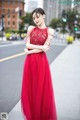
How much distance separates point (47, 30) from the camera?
211 inches

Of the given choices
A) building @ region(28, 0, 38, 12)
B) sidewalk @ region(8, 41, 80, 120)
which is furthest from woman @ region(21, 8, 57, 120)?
building @ region(28, 0, 38, 12)

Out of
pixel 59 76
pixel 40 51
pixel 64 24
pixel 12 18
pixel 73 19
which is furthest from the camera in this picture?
pixel 12 18

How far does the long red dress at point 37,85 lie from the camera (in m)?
5.36

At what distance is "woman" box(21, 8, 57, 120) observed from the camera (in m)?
5.36

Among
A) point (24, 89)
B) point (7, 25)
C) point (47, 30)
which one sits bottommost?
point (7, 25)

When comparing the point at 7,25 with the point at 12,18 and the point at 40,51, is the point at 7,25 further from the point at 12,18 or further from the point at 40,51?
the point at 40,51

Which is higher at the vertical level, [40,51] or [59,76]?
[40,51]

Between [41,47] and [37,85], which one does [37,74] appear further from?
[41,47]

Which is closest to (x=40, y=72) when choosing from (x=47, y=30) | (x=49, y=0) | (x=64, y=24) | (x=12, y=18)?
(x=47, y=30)

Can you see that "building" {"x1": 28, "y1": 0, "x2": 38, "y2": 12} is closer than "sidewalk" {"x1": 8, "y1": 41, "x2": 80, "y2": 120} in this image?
No

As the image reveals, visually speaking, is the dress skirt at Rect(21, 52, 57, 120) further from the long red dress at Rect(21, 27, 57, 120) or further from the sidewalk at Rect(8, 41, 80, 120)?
the sidewalk at Rect(8, 41, 80, 120)

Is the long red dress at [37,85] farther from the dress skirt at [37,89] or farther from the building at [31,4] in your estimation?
the building at [31,4]

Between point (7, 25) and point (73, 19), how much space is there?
42.7 meters

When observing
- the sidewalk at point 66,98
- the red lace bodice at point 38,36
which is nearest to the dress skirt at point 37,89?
the red lace bodice at point 38,36
